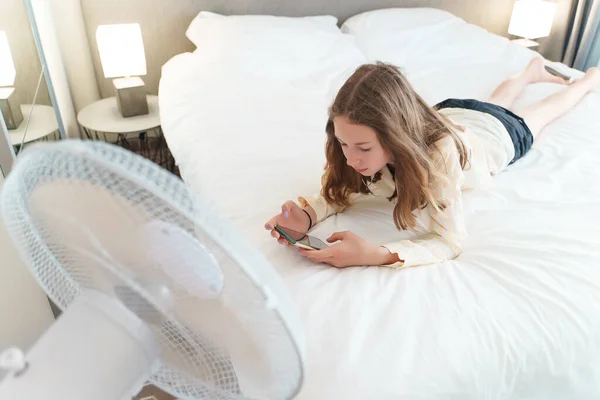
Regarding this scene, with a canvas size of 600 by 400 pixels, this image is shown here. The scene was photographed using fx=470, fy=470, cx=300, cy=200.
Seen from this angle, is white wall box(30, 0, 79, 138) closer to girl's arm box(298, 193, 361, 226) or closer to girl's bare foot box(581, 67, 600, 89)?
girl's arm box(298, 193, 361, 226)

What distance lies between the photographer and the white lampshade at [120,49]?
1736 millimetres

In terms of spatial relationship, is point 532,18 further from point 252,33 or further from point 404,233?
point 404,233

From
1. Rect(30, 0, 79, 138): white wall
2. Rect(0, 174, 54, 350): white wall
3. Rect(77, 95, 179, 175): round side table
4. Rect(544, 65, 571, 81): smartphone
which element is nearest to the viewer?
Rect(0, 174, 54, 350): white wall

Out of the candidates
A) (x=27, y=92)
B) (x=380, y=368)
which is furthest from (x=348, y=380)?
(x=27, y=92)

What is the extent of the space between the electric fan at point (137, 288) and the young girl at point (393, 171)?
0.42m

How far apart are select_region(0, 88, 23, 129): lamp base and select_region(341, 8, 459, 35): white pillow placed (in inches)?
59.5

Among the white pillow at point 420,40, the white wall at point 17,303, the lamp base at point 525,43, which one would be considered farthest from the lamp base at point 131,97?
the lamp base at point 525,43

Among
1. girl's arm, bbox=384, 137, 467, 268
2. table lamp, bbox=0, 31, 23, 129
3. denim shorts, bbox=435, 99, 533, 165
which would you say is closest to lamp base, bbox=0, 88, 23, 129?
table lamp, bbox=0, 31, 23, 129

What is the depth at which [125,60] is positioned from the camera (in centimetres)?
178

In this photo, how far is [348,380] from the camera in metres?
0.72

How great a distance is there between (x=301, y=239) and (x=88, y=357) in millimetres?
537

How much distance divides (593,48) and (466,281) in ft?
7.68

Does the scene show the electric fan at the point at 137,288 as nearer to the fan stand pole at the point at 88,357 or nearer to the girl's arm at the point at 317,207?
the fan stand pole at the point at 88,357

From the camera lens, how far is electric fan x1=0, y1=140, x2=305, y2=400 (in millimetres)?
390
